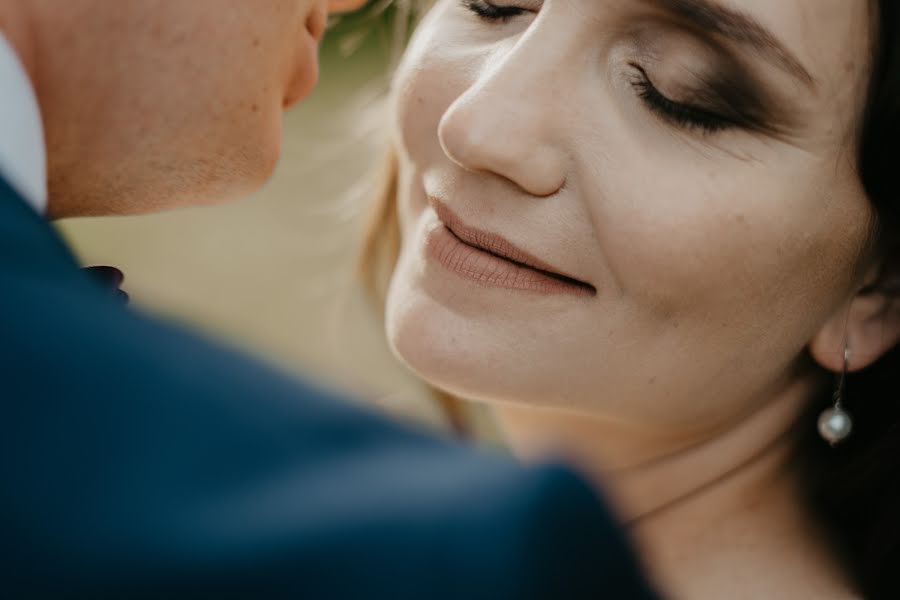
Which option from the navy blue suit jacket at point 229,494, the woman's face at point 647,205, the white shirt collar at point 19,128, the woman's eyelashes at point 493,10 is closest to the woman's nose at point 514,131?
the woman's face at point 647,205

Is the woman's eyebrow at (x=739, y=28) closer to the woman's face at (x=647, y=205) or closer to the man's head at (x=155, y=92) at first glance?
the woman's face at (x=647, y=205)

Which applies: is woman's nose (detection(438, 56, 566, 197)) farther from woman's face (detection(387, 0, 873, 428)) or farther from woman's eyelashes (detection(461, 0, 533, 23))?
woman's eyelashes (detection(461, 0, 533, 23))

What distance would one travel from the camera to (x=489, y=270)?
123cm

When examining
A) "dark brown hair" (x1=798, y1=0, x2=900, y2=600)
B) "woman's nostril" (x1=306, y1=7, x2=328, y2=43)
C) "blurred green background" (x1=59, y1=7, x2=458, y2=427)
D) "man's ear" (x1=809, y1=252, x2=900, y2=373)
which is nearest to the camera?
"dark brown hair" (x1=798, y1=0, x2=900, y2=600)

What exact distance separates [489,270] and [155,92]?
409 mm

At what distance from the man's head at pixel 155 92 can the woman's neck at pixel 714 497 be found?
53cm

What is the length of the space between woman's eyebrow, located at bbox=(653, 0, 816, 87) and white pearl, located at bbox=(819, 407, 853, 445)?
1.50ft

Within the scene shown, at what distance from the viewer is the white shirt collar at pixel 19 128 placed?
0.79 meters

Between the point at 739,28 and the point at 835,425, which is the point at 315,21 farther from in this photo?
the point at 835,425

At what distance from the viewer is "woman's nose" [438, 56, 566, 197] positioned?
115cm

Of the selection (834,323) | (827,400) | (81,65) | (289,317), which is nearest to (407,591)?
(81,65)

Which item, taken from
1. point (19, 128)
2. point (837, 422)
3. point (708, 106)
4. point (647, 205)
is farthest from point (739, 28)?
point (19, 128)

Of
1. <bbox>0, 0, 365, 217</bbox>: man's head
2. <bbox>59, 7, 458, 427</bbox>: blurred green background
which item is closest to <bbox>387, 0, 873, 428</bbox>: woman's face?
<bbox>0, 0, 365, 217</bbox>: man's head

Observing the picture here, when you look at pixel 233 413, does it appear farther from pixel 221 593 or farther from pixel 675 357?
pixel 675 357
